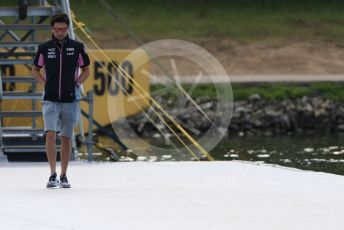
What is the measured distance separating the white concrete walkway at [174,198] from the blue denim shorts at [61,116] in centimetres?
53

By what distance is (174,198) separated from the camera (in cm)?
1177

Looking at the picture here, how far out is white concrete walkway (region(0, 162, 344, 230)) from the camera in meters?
10.3

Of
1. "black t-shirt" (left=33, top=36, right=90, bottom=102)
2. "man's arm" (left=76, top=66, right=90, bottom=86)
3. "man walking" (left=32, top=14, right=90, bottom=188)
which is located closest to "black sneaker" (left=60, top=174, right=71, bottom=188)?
"man walking" (left=32, top=14, right=90, bottom=188)

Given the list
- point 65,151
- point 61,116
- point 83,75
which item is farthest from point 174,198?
point 83,75

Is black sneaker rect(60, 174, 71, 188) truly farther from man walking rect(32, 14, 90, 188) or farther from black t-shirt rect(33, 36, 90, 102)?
black t-shirt rect(33, 36, 90, 102)

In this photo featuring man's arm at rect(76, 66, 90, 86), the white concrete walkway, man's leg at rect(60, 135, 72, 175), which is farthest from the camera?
man's arm at rect(76, 66, 90, 86)

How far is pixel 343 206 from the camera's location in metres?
11.2

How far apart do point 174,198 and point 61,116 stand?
5.33 feet

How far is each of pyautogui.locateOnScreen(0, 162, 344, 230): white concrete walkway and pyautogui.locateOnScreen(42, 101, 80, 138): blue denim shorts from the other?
20.8 inches

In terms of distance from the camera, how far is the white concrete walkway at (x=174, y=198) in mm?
10312

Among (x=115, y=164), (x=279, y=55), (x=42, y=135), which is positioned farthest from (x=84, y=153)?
(x=279, y=55)

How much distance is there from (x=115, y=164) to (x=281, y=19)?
2663cm

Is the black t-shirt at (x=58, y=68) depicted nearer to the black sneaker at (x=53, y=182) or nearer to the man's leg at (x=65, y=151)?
the man's leg at (x=65, y=151)

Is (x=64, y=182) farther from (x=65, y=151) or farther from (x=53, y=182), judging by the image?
(x=65, y=151)
